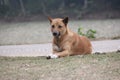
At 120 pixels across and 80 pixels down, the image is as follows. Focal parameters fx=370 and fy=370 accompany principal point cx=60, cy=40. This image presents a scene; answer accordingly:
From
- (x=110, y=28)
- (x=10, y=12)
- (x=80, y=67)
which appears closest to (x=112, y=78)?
(x=80, y=67)

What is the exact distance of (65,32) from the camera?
8.27 m

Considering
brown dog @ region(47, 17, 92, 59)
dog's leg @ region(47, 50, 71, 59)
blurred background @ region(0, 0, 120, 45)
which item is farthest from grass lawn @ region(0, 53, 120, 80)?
blurred background @ region(0, 0, 120, 45)

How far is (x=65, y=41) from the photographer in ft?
27.1

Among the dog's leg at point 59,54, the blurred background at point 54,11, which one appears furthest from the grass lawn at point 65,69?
the blurred background at point 54,11

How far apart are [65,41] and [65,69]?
208 centimetres

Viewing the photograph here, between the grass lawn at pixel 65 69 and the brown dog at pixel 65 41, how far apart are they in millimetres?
689

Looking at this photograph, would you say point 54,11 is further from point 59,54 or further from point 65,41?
point 59,54

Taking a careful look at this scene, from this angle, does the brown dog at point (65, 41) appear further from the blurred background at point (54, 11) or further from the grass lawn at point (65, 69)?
the blurred background at point (54, 11)

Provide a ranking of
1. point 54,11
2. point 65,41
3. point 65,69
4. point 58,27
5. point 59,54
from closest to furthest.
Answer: point 65,69 < point 59,54 < point 58,27 < point 65,41 < point 54,11

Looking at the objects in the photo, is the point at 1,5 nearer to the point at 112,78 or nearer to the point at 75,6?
the point at 75,6

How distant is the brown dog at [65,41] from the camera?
8102 millimetres

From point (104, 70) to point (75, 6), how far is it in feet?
50.3

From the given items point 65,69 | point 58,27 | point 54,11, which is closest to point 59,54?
point 58,27

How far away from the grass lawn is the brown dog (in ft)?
2.26
